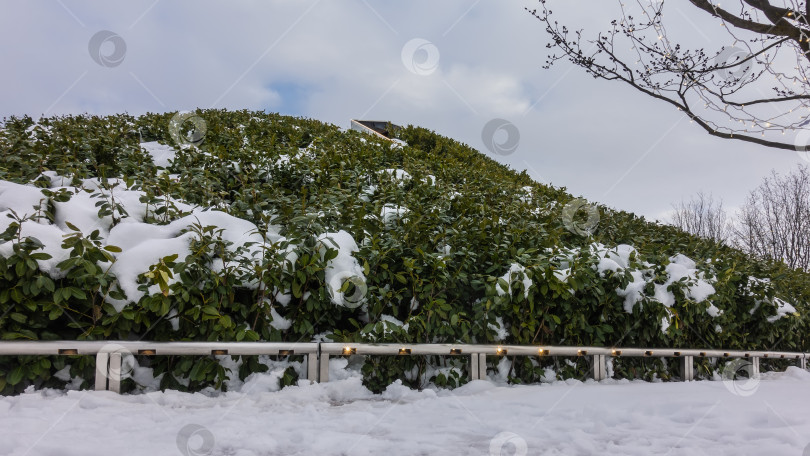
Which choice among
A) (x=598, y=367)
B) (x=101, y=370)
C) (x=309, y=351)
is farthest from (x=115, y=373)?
(x=598, y=367)

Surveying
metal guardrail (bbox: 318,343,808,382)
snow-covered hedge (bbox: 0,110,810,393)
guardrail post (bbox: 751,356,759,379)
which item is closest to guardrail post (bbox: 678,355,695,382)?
metal guardrail (bbox: 318,343,808,382)

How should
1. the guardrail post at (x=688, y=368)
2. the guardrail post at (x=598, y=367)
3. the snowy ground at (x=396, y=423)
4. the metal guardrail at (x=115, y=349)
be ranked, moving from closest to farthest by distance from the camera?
the snowy ground at (x=396, y=423) < the metal guardrail at (x=115, y=349) < the guardrail post at (x=598, y=367) < the guardrail post at (x=688, y=368)

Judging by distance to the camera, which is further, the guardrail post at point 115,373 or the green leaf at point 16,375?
the guardrail post at point 115,373

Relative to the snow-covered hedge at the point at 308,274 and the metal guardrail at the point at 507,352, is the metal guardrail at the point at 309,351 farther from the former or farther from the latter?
the snow-covered hedge at the point at 308,274

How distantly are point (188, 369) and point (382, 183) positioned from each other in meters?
3.91

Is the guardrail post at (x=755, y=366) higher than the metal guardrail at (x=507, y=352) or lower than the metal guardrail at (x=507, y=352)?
lower

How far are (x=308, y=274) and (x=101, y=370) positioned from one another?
1.67 metres

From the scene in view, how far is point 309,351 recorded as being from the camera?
386cm

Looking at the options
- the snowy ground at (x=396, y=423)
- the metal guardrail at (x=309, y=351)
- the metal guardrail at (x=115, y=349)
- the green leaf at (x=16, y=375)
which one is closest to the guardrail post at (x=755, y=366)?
the metal guardrail at (x=309, y=351)

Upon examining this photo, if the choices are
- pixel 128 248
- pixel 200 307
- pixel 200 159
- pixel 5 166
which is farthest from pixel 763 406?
pixel 5 166

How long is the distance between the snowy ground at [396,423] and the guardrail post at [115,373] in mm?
104

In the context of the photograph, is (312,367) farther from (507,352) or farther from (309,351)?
(507,352)

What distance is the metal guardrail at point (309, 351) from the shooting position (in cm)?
332

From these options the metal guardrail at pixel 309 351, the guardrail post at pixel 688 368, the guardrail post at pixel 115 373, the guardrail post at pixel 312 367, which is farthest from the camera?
the guardrail post at pixel 688 368
